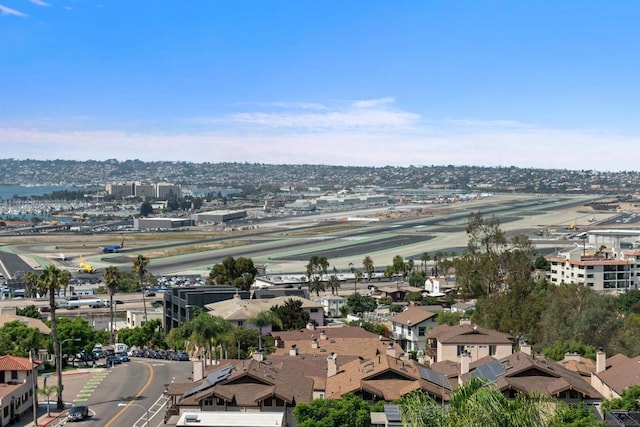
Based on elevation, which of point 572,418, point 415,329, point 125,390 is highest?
point 572,418

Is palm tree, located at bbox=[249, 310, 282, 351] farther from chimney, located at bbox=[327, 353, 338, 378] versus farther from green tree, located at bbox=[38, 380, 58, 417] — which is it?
chimney, located at bbox=[327, 353, 338, 378]

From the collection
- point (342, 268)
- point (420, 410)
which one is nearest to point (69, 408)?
point (420, 410)

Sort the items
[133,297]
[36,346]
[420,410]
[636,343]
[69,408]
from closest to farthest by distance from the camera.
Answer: [420,410] < [69,408] < [636,343] < [36,346] < [133,297]

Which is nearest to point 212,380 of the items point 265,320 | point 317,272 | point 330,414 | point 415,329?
point 330,414

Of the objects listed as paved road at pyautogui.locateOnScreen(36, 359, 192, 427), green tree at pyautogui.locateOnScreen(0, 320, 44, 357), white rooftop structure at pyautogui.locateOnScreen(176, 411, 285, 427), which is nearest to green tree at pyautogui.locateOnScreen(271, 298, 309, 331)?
paved road at pyautogui.locateOnScreen(36, 359, 192, 427)

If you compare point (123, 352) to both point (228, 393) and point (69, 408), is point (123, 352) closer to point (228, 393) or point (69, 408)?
point (69, 408)

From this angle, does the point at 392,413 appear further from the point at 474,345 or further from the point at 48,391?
the point at 474,345
